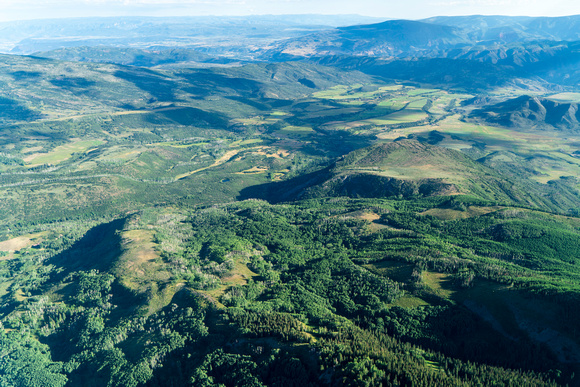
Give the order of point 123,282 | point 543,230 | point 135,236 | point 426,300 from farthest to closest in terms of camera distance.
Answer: point 135,236 → point 543,230 → point 123,282 → point 426,300

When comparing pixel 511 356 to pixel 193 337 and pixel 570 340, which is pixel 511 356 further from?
pixel 193 337

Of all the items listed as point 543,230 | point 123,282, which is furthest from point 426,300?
point 123,282

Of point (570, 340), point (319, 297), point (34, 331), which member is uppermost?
point (570, 340)

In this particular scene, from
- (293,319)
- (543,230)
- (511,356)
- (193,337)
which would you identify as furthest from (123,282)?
(543,230)

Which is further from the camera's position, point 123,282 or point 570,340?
point 123,282

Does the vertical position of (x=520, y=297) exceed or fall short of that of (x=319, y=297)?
it exceeds it

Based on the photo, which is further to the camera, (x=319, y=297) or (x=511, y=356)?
(x=319, y=297)

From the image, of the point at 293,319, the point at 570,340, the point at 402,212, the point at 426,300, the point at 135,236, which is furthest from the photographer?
the point at 402,212

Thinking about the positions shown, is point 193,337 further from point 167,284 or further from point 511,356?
point 511,356

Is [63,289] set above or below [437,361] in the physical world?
below
